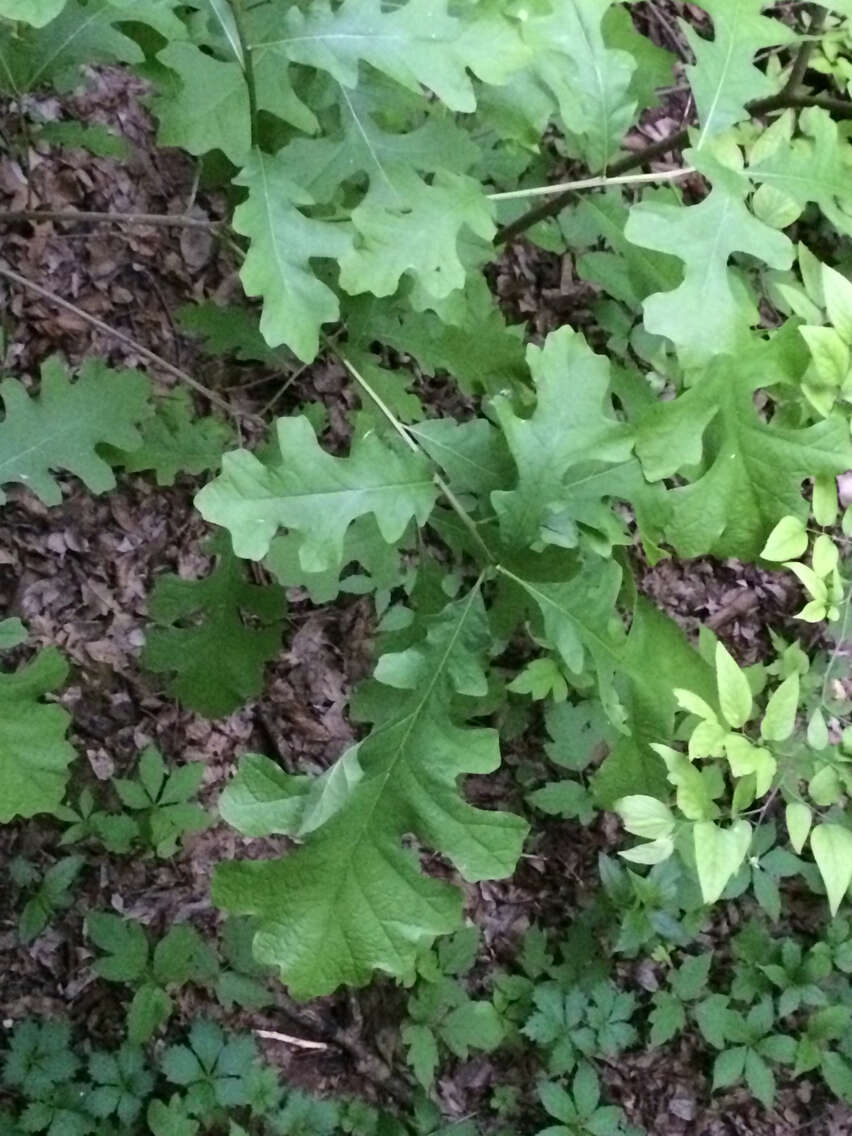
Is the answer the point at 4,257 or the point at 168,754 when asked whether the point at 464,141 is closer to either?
the point at 4,257

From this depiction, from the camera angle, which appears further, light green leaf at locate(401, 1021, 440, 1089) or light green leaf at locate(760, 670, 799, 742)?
light green leaf at locate(401, 1021, 440, 1089)

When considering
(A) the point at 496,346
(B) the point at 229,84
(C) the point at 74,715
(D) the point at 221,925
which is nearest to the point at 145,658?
(C) the point at 74,715

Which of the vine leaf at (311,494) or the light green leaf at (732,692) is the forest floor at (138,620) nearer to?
the vine leaf at (311,494)

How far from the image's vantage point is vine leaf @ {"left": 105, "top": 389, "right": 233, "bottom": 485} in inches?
80.1

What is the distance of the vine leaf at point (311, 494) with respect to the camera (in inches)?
53.9

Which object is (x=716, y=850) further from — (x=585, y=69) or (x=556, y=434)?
(x=585, y=69)

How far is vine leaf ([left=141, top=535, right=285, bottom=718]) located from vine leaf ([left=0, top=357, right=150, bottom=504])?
259 millimetres

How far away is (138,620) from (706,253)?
153 cm

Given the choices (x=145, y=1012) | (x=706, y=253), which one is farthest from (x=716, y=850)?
(x=145, y=1012)

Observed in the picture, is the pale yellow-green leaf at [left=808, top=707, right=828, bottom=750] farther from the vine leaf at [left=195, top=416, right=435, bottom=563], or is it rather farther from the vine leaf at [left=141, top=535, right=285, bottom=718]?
the vine leaf at [left=141, top=535, right=285, bottom=718]

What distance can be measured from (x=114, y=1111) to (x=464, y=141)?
1936 millimetres

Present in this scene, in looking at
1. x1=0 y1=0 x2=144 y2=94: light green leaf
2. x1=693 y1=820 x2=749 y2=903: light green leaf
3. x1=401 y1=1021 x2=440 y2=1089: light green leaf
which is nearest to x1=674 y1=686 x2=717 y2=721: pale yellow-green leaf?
x1=693 y1=820 x2=749 y2=903: light green leaf

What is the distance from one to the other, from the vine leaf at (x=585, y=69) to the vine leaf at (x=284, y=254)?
1.15ft

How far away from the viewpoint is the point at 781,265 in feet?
4.66
